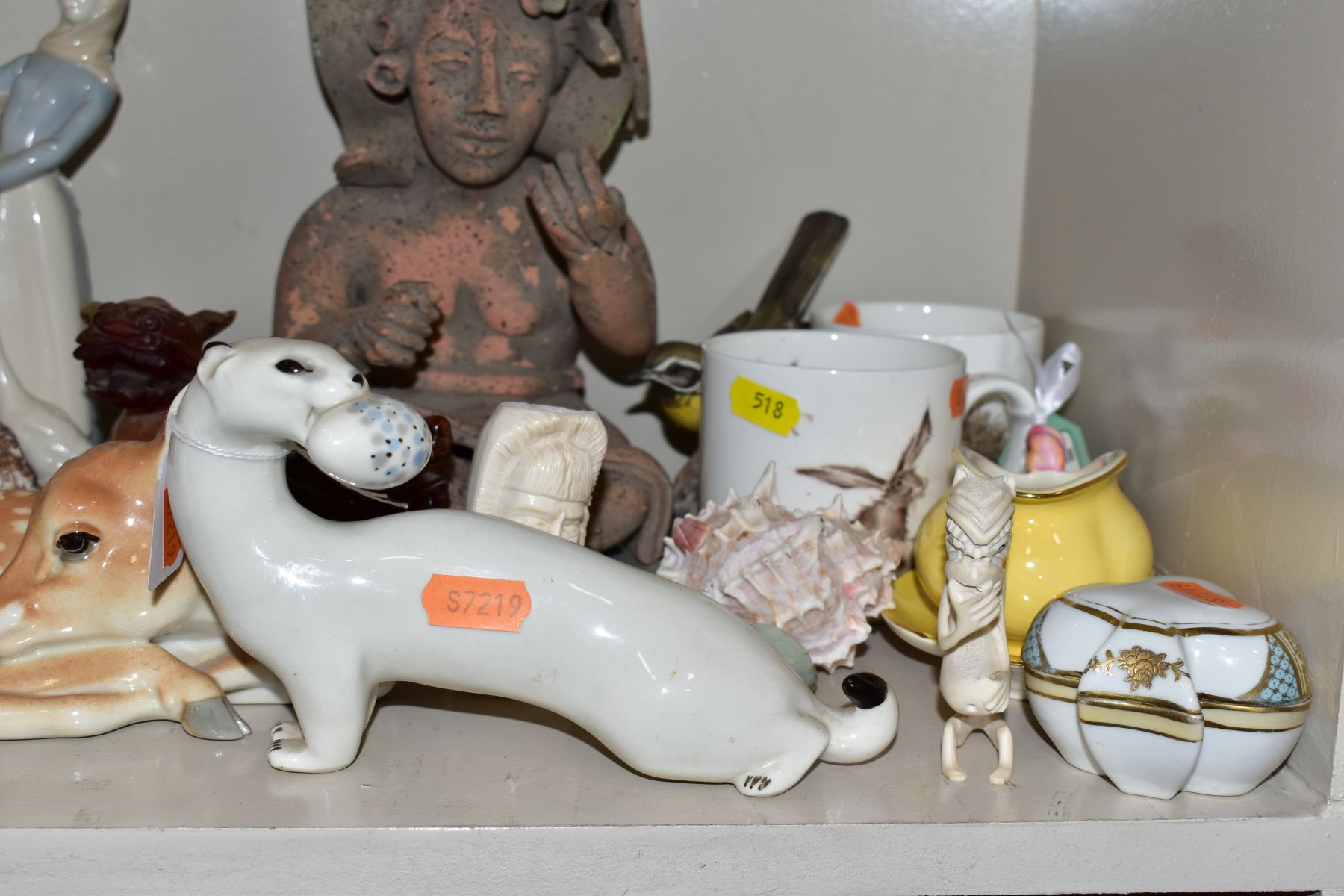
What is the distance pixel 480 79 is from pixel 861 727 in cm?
61

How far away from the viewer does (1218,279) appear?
2.80 ft

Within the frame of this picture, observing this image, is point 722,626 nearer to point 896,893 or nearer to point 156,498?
point 896,893

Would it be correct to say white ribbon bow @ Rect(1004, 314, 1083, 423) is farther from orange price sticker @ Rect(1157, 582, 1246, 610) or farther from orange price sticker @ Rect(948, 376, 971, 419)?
orange price sticker @ Rect(1157, 582, 1246, 610)

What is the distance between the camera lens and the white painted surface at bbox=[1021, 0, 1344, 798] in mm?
723

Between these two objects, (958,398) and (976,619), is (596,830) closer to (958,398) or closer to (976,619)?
(976,619)

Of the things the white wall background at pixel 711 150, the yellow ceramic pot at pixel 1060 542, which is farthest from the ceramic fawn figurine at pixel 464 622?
the white wall background at pixel 711 150

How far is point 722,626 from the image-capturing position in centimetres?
70

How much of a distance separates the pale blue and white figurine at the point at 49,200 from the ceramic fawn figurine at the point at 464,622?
0.43m

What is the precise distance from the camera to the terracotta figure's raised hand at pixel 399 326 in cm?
95

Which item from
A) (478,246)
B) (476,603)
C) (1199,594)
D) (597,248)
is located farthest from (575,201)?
(1199,594)

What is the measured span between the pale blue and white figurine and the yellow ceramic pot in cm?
74

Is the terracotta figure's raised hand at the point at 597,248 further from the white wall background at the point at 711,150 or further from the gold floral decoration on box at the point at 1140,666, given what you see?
the gold floral decoration on box at the point at 1140,666

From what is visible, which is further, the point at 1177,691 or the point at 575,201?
the point at 575,201

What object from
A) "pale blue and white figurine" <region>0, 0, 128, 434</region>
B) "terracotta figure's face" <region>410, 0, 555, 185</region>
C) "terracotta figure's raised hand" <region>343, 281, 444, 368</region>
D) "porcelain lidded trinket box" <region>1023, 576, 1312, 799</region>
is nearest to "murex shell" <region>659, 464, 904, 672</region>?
"porcelain lidded trinket box" <region>1023, 576, 1312, 799</region>
